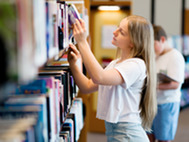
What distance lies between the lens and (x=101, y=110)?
1.98 metres

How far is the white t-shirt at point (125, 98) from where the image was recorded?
1849 millimetres

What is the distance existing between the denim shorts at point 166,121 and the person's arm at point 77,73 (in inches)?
43.3

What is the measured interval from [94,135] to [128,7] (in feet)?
6.45

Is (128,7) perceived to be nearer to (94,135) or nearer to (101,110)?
(94,135)

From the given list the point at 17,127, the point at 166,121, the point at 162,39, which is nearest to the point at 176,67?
the point at 162,39

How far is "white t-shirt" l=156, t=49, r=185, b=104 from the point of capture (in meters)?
2.92

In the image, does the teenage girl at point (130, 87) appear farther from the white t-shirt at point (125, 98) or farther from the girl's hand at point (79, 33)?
the girl's hand at point (79, 33)

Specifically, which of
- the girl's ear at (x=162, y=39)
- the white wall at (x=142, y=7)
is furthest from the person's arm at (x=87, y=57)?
the white wall at (x=142, y=7)

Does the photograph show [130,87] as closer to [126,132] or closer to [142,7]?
[126,132]

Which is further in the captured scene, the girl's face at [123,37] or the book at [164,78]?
the book at [164,78]

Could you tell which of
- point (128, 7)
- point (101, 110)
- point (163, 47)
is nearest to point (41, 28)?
point (101, 110)

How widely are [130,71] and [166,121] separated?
1.38 m

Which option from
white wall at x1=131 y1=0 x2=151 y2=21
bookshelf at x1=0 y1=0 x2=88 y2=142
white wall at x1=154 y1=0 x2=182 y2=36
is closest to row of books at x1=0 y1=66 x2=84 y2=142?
bookshelf at x1=0 y1=0 x2=88 y2=142

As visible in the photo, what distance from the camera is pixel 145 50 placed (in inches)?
75.9
